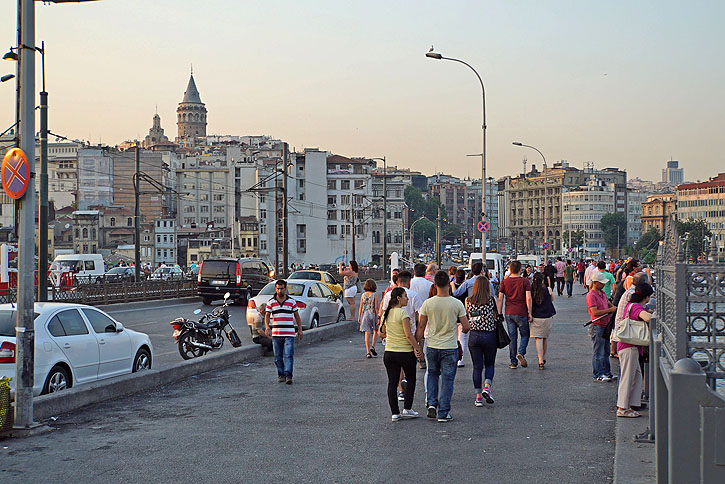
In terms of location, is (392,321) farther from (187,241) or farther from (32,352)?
(187,241)

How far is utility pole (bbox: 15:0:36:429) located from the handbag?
6.52 meters

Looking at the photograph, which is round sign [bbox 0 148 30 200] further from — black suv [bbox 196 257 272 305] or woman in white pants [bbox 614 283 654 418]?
black suv [bbox 196 257 272 305]

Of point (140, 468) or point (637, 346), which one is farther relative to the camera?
point (637, 346)

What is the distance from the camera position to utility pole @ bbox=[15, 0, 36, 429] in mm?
10461

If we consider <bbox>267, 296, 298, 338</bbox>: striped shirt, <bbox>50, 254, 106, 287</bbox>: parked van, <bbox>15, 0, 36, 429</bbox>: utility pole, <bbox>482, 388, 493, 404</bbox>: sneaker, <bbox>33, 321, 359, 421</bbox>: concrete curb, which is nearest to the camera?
<bbox>15, 0, 36, 429</bbox>: utility pole

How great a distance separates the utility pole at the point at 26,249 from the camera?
10.5 m

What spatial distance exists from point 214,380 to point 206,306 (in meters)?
22.6

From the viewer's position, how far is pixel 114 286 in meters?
36.7

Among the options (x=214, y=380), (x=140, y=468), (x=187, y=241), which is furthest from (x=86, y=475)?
(x=187, y=241)

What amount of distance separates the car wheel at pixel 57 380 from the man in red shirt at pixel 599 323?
7314 millimetres

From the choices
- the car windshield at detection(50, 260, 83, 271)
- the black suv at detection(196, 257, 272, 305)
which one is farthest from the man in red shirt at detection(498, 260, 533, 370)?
the car windshield at detection(50, 260, 83, 271)

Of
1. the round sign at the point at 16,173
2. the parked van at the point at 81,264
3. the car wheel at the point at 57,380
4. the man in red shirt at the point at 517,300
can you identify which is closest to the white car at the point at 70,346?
the car wheel at the point at 57,380

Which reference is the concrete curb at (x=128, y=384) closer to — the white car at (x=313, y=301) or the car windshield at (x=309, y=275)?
the white car at (x=313, y=301)

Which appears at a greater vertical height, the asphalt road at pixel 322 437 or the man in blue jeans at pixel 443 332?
the man in blue jeans at pixel 443 332
